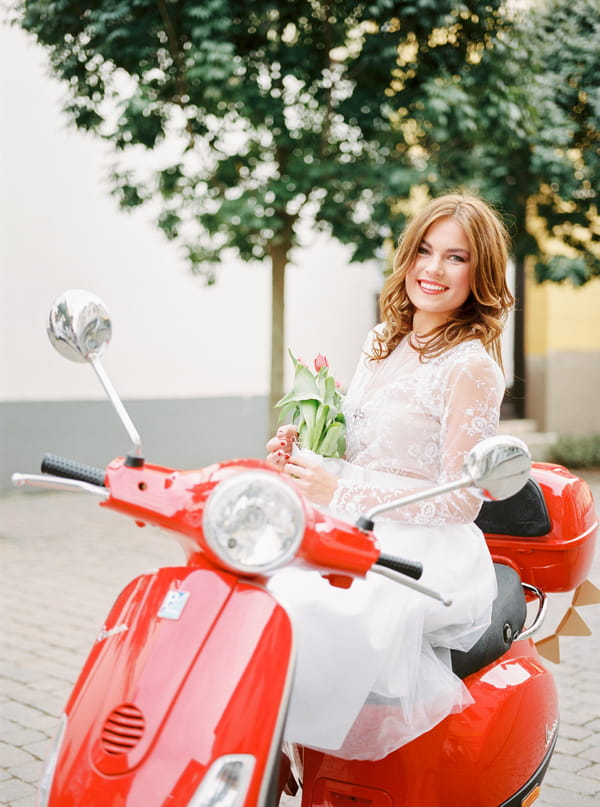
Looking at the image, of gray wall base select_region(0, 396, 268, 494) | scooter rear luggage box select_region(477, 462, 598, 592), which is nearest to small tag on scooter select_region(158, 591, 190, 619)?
scooter rear luggage box select_region(477, 462, 598, 592)

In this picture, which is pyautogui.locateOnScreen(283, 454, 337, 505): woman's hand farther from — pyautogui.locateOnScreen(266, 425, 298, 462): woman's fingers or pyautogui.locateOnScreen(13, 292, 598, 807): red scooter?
pyautogui.locateOnScreen(13, 292, 598, 807): red scooter

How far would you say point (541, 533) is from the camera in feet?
8.78

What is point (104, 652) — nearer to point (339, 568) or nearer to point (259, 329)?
point (339, 568)

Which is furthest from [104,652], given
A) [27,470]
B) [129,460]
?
[27,470]

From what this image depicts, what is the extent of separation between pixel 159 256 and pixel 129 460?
7.82 m

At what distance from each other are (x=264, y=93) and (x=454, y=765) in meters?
5.06

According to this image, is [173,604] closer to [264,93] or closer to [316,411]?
[316,411]

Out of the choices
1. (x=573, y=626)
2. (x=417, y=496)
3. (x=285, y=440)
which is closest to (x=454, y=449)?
(x=285, y=440)

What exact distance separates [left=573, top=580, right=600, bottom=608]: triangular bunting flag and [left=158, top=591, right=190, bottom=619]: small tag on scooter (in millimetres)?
1639

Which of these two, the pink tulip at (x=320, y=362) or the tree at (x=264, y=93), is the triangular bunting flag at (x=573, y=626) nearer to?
the pink tulip at (x=320, y=362)

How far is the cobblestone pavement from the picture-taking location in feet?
10.8

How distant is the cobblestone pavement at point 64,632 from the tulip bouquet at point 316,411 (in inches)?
60.5

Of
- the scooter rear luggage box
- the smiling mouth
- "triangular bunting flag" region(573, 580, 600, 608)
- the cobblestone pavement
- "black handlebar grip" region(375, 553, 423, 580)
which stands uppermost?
the smiling mouth

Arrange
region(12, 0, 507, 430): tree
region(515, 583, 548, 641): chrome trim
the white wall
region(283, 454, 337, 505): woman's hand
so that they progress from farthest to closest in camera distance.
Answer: the white wall
region(12, 0, 507, 430): tree
region(515, 583, 548, 641): chrome trim
region(283, 454, 337, 505): woman's hand
